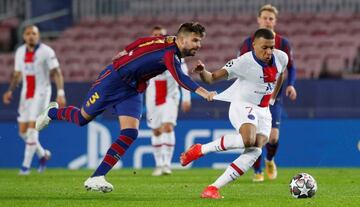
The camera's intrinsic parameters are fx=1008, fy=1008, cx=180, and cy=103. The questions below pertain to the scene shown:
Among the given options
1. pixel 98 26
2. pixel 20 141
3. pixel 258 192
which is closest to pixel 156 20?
pixel 98 26

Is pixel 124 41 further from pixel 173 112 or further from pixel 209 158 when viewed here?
pixel 173 112

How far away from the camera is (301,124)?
59.0 ft

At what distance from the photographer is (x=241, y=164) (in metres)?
10.1

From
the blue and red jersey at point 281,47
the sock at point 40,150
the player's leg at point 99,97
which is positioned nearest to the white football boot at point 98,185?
the player's leg at point 99,97

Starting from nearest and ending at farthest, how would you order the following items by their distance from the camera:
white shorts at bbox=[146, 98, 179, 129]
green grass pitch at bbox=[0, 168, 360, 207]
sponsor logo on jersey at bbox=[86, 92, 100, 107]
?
green grass pitch at bbox=[0, 168, 360, 207], sponsor logo on jersey at bbox=[86, 92, 100, 107], white shorts at bbox=[146, 98, 179, 129]

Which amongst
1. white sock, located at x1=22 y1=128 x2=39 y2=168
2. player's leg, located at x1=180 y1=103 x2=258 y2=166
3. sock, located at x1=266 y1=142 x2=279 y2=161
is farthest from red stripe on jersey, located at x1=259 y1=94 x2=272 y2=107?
white sock, located at x1=22 y1=128 x2=39 y2=168

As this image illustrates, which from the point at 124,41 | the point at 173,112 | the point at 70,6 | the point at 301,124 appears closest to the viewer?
the point at 173,112

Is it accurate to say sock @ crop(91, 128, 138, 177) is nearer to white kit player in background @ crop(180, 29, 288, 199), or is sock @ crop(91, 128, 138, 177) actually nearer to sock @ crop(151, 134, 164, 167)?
white kit player in background @ crop(180, 29, 288, 199)

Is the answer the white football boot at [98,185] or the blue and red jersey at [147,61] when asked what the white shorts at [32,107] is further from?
the white football boot at [98,185]

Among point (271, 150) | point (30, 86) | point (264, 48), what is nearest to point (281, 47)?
point (271, 150)

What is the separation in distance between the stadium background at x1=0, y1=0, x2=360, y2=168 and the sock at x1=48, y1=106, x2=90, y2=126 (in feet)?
20.6

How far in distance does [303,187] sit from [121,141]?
2.01 m

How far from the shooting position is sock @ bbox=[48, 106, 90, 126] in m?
11.3

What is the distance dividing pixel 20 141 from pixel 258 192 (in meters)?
8.37
